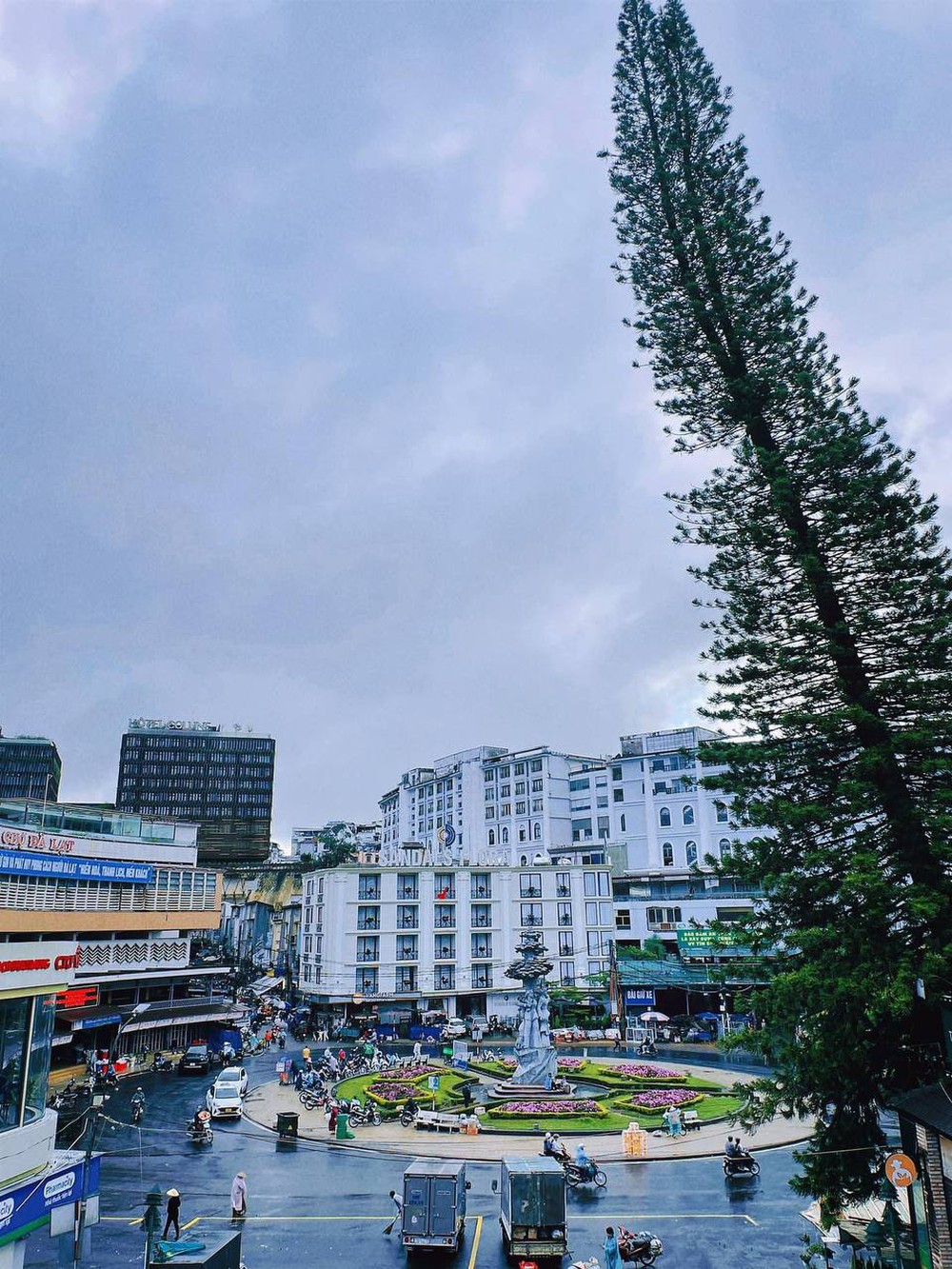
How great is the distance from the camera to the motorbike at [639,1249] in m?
18.8

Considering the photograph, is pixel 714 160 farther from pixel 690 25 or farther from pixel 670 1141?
pixel 670 1141

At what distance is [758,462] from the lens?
73.8ft

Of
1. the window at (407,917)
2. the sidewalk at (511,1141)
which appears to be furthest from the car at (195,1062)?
the window at (407,917)

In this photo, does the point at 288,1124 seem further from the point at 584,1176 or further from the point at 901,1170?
the point at 901,1170

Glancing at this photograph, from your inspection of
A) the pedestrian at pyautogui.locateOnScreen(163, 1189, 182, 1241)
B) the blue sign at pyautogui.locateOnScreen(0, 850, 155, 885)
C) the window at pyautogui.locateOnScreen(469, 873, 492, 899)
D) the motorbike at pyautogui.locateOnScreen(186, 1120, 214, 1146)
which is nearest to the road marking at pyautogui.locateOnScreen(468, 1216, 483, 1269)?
the pedestrian at pyautogui.locateOnScreen(163, 1189, 182, 1241)

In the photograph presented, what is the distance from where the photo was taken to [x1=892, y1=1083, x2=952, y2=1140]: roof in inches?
605

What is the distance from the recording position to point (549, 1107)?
113ft

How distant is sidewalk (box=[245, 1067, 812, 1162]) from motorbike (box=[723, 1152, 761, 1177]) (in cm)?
113

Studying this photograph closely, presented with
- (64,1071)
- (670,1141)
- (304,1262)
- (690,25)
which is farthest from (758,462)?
(64,1071)

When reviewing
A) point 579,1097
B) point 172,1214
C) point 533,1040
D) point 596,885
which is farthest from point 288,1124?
point 596,885

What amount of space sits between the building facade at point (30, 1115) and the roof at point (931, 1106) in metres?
16.2

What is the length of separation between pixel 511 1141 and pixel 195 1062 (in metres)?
23.1

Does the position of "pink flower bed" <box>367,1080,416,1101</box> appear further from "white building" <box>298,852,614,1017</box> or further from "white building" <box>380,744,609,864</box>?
"white building" <box>380,744,609,864</box>

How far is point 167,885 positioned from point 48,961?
4511 cm
